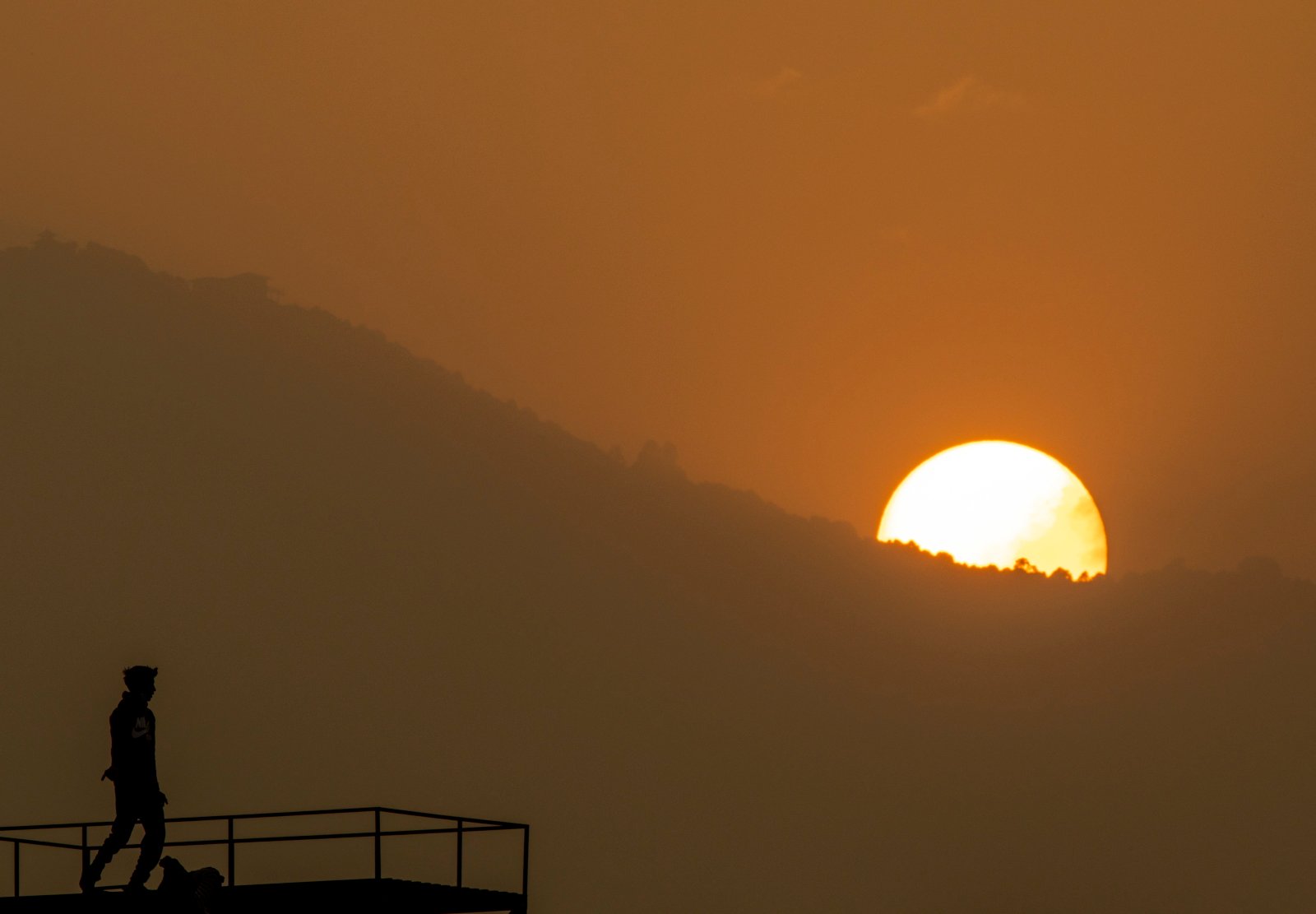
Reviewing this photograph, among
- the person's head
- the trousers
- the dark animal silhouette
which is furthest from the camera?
the trousers

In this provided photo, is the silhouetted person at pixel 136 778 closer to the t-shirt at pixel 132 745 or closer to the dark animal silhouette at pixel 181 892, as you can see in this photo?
the t-shirt at pixel 132 745

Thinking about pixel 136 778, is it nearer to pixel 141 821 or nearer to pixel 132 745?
pixel 132 745

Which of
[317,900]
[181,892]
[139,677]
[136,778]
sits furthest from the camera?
[317,900]

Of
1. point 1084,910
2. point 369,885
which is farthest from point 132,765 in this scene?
point 1084,910

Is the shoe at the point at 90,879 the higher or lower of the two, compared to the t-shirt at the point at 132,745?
lower

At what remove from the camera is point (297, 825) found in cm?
19588

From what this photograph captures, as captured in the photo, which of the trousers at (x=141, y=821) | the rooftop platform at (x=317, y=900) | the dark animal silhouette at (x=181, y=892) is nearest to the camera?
the dark animal silhouette at (x=181, y=892)

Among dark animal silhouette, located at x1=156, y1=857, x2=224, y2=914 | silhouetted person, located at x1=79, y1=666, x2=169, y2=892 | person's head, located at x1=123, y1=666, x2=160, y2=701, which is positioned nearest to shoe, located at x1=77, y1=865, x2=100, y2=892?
silhouetted person, located at x1=79, y1=666, x2=169, y2=892

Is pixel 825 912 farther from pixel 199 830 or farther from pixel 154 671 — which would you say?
pixel 154 671

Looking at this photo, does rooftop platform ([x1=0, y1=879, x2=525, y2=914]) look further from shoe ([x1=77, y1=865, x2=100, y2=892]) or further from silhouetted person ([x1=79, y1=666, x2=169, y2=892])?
silhouetted person ([x1=79, y1=666, x2=169, y2=892])

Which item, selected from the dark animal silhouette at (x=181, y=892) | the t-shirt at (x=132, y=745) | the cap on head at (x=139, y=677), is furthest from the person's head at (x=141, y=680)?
the dark animal silhouette at (x=181, y=892)

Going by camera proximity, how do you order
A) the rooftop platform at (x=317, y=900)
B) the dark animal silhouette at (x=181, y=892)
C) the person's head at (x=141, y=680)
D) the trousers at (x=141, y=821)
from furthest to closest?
the rooftop platform at (x=317, y=900), the trousers at (x=141, y=821), the person's head at (x=141, y=680), the dark animal silhouette at (x=181, y=892)

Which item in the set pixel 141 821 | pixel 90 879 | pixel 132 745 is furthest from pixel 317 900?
pixel 132 745

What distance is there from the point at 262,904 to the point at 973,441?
141386mm
